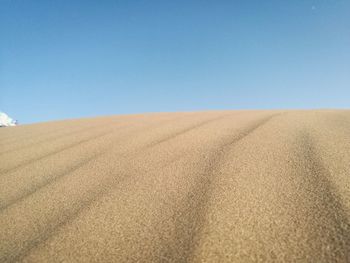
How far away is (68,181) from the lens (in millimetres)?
1841

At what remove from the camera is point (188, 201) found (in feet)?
4.58

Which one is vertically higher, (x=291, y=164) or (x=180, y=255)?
(x=291, y=164)

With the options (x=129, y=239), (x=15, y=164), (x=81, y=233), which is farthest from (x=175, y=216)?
(x=15, y=164)

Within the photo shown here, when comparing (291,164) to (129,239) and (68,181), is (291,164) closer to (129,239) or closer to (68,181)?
(129,239)

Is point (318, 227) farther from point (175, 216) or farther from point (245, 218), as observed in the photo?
point (175, 216)

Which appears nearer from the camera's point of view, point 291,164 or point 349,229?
point 349,229

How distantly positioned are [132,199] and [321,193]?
32.0 inches

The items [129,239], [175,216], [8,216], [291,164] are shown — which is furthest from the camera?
[291,164]

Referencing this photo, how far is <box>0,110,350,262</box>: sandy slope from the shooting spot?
1058 mm

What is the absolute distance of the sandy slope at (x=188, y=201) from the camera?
1.06 metres

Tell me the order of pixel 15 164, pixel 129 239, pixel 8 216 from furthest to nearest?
1. pixel 15 164
2. pixel 8 216
3. pixel 129 239

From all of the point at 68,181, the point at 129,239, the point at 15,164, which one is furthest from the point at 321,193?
the point at 15,164

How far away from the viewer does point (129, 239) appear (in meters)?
1.16

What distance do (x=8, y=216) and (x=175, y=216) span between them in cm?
77
